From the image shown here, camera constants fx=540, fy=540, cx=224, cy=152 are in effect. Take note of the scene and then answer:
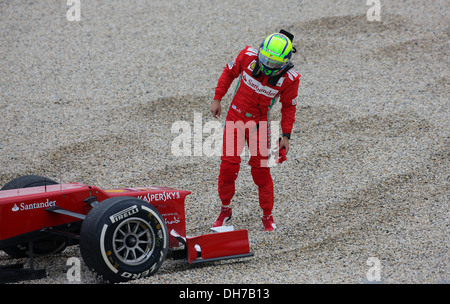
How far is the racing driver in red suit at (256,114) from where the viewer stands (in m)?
5.50

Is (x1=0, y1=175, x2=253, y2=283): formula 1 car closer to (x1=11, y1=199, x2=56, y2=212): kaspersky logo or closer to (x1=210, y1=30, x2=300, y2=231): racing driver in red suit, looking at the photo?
(x1=11, y1=199, x2=56, y2=212): kaspersky logo

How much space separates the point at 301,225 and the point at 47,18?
320 inches

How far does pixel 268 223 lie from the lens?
19.0ft

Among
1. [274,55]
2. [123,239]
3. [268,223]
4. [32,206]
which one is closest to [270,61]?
[274,55]

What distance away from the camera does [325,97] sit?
8.91 metres

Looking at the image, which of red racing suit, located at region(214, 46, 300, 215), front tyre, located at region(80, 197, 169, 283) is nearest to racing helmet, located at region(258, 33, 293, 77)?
red racing suit, located at region(214, 46, 300, 215)

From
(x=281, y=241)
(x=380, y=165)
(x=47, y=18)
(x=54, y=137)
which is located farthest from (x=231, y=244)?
(x=47, y=18)

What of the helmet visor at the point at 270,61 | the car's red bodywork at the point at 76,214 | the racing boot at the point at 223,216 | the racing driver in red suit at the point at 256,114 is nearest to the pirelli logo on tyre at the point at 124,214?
the car's red bodywork at the point at 76,214

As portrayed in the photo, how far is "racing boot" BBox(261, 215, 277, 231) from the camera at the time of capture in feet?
18.9

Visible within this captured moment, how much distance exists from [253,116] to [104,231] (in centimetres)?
213

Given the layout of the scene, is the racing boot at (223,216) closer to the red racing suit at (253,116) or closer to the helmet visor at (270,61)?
the red racing suit at (253,116)

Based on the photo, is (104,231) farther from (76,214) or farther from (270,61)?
(270,61)

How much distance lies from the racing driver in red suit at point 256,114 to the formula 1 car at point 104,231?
2.61 ft

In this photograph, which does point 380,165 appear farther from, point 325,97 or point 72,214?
point 72,214
